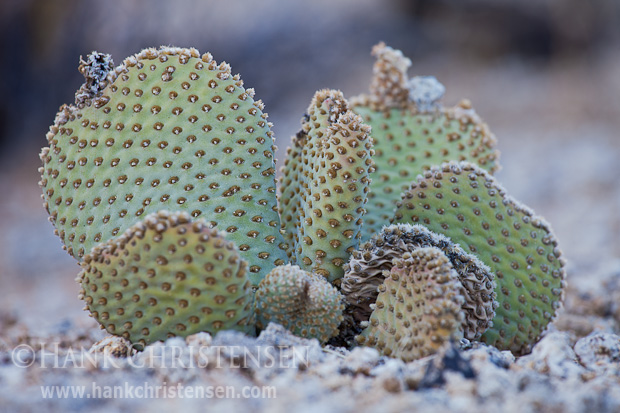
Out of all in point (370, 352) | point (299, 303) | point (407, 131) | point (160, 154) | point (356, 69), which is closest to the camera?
point (370, 352)

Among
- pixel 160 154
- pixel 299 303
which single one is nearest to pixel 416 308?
pixel 299 303

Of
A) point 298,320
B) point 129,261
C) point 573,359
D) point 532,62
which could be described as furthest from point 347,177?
point 532,62

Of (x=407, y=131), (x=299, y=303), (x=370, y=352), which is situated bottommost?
(x=370, y=352)

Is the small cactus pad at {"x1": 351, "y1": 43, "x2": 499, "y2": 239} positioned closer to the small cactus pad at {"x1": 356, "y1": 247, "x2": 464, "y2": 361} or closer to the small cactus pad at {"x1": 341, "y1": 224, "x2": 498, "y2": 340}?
the small cactus pad at {"x1": 341, "y1": 224, "x2": 498, "y2": 340}

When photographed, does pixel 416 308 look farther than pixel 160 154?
No

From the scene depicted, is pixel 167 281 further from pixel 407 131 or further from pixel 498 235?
pixel 407 131

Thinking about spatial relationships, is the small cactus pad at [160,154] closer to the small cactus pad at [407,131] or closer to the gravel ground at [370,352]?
the gravel ground at [370,352]

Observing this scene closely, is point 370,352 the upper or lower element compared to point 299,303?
lower
